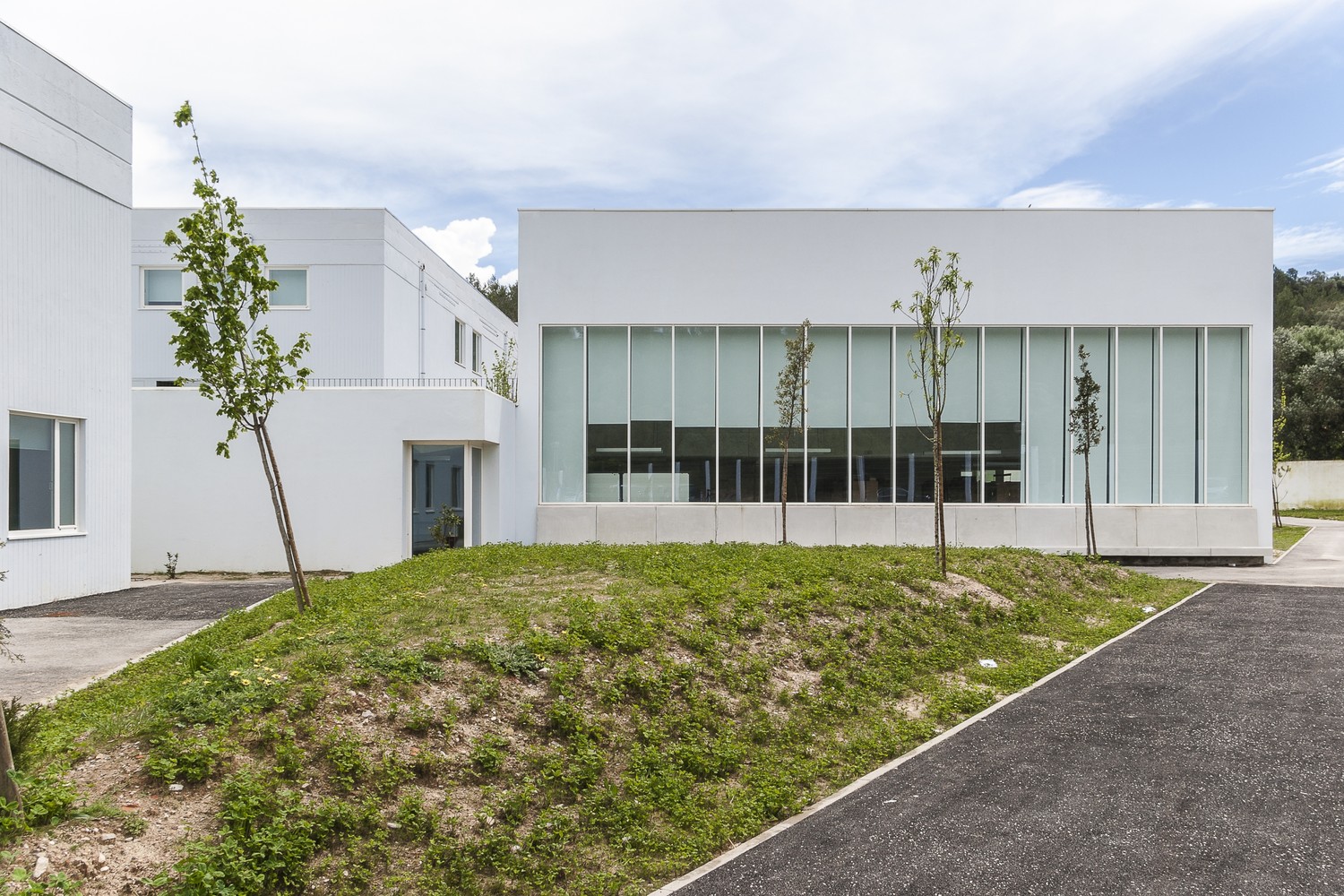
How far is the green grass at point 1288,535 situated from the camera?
24.8 m

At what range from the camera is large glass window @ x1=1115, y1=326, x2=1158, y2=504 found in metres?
19.4

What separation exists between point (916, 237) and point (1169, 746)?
13.7 m

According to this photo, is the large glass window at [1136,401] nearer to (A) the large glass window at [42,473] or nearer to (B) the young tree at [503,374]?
(B) the young tree at [503,374]

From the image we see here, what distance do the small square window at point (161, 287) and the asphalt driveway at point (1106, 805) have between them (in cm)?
2240

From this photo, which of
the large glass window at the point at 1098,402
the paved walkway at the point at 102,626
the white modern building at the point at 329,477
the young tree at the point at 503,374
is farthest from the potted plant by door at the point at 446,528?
the large glass window at the point at 1098,402

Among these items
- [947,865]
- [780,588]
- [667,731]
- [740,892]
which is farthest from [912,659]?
[740,892]

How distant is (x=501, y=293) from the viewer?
236 ft

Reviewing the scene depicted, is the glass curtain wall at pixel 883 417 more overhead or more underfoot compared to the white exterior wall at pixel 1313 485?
more overhead

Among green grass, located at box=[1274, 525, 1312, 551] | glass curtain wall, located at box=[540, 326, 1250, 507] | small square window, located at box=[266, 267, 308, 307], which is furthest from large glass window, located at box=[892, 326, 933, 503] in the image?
small square window, located at box=[266, 267, 308, 307]

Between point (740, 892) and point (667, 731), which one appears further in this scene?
point (667, 731)

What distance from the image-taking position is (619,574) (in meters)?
11.4

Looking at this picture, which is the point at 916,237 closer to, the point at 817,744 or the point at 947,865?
the point at 817,744

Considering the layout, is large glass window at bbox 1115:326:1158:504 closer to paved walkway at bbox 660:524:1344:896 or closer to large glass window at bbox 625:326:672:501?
large glass window at bbox 625:326:672:501

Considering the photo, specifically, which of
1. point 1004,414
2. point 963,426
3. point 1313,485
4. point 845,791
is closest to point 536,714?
point 845,791
